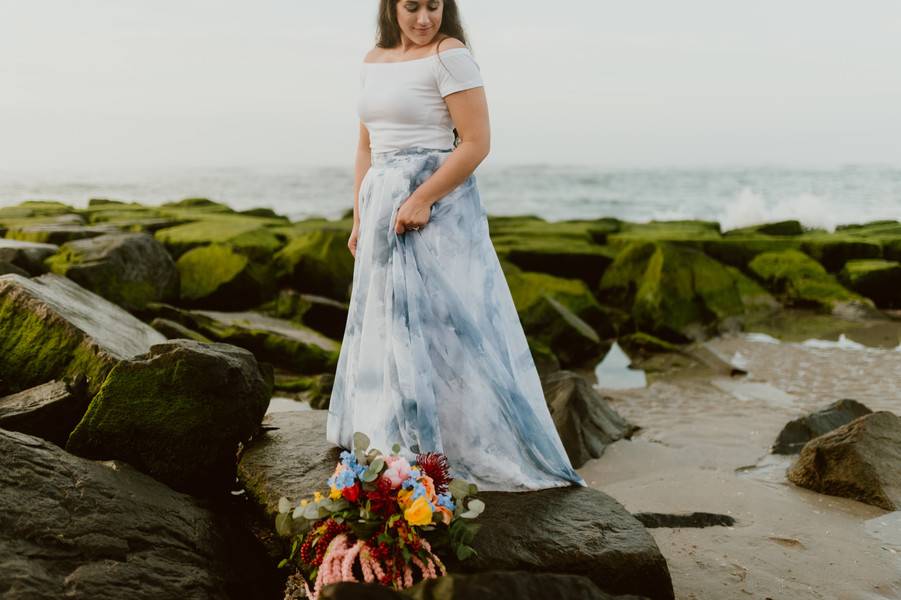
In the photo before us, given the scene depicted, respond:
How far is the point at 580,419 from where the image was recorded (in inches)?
242

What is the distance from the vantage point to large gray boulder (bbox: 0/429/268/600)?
2938mm

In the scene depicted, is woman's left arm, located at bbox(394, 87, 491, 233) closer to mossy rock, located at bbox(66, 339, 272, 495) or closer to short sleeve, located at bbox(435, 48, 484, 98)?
short sleeve, located at bbox(435, 48, 484, 98)

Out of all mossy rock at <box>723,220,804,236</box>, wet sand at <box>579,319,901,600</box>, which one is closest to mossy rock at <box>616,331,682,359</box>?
wet sand at <box>579,319,901,600</box>

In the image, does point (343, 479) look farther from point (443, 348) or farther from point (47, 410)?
point (47, 410)

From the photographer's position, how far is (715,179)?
152ft

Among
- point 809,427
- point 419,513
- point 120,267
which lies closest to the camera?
point 419,513

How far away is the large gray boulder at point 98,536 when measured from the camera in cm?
294

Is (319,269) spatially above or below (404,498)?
below

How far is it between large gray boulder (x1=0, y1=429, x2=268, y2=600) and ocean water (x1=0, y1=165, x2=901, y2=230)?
86.6ft

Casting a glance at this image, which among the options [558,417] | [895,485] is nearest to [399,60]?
[558,417]

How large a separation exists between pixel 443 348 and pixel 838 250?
13.0 meters

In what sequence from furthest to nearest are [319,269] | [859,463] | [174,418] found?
[319,269]
[859,463]
[174,418]

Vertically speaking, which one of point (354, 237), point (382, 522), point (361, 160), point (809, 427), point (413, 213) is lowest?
point (809, 427)

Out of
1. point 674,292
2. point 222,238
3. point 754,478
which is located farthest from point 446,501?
point 222,238
